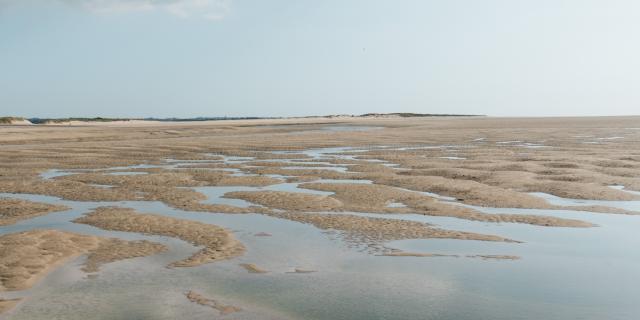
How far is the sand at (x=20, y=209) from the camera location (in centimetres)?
1257

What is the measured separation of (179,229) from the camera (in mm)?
11367

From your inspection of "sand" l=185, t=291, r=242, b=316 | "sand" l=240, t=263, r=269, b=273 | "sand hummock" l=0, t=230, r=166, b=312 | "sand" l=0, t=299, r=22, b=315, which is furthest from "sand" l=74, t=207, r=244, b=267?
"sand" l=0, t=299, r=22, b=315

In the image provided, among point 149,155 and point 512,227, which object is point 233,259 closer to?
point 512,227

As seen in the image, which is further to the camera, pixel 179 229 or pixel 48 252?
pixel 179 229

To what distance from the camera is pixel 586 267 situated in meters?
8.82

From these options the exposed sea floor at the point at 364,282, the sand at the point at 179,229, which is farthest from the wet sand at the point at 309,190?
the exposed sea floor at the point at 364,282

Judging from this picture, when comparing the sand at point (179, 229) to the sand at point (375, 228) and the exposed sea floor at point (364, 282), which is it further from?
the sand at point (375, 228)

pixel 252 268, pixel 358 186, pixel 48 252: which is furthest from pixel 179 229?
pixel 358 186

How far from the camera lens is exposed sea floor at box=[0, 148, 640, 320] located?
6.82 metres

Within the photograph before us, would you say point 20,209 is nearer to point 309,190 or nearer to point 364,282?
point 309,190

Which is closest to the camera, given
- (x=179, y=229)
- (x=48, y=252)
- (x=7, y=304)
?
(x=7, y=304)

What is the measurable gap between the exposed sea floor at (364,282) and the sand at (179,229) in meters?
0.28

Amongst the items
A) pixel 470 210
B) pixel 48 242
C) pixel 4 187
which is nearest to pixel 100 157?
pixel 4 187

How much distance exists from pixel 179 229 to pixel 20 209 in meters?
5.00
